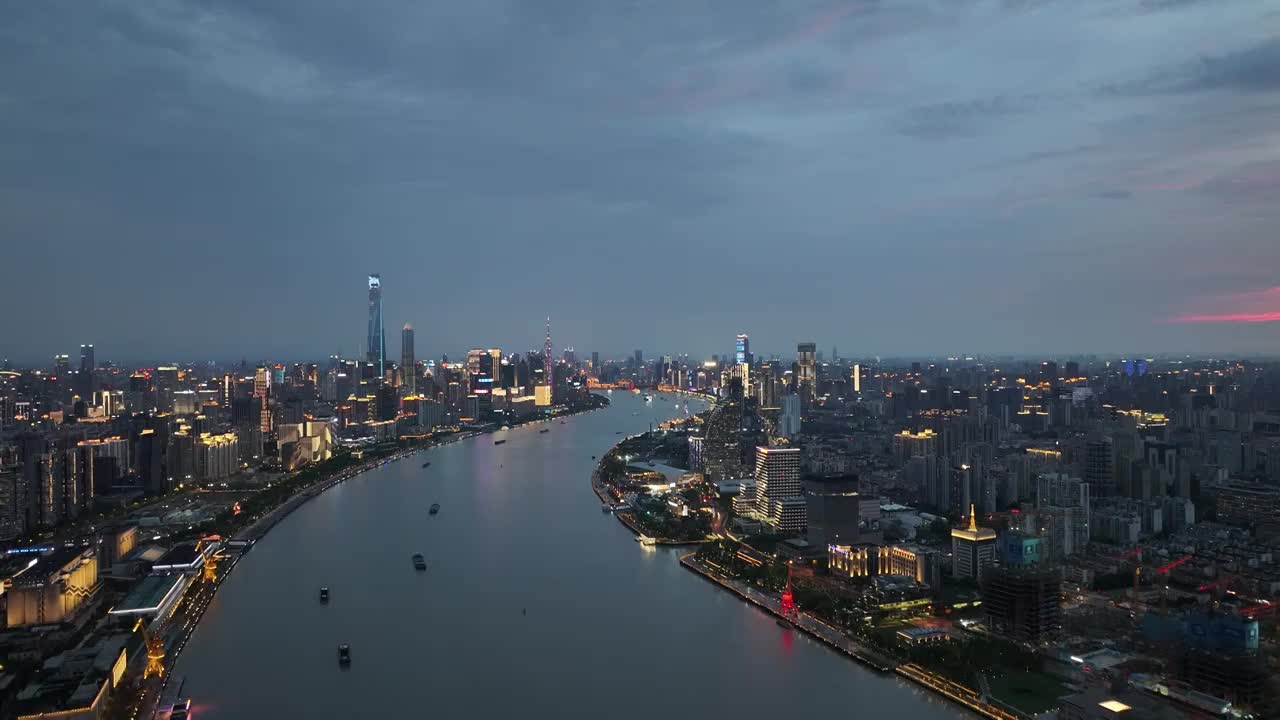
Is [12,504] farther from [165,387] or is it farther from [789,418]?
[789,418]

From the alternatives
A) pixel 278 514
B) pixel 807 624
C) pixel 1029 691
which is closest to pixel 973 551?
pixel 807 624

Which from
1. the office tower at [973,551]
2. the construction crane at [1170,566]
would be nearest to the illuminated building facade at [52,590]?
the office tower at [973,551]

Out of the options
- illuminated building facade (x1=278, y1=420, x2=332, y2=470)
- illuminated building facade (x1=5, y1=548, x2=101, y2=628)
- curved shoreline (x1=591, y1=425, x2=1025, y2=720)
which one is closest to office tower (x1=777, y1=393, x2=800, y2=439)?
illuminated building facade (x1=278, y1=420, x2=332, y2=470)

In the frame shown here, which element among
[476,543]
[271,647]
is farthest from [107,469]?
[271,647]

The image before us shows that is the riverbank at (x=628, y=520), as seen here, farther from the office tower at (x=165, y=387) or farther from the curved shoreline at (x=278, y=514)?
the office tower at (x=165, y=387)

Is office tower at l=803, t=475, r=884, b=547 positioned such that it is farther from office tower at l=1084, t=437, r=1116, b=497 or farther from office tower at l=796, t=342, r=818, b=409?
office tower at l=796, t=342, r=818, b=409
